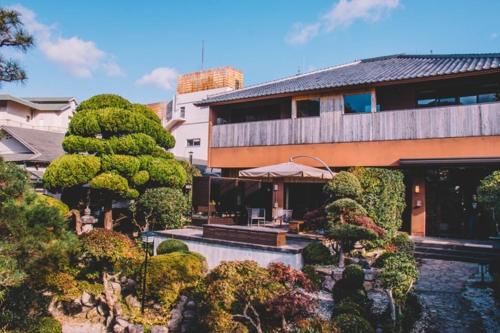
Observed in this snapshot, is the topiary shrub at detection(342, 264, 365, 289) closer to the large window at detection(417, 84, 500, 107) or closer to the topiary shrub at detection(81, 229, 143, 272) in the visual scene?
the topiary shrub at detection(81, 229, 143, 272)

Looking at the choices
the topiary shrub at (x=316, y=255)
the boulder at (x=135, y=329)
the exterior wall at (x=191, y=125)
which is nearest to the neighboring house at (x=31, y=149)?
the exterior wall at (x=191, y=125)

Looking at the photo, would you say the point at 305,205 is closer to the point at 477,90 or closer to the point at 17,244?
the point at 477,90

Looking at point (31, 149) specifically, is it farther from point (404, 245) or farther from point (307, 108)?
point (404, 245)

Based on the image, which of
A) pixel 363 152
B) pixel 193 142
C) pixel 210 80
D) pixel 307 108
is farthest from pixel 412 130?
pixel 210 80

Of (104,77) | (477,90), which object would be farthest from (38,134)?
(477,90)

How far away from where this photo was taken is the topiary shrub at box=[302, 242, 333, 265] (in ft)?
34.6

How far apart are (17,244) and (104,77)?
60.9 ft

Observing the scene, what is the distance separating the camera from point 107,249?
8641 mm

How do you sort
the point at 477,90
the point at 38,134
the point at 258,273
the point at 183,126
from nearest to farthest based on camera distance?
the point at 258,273, the point at 477,90, the point at 38,134, the point at 183,126

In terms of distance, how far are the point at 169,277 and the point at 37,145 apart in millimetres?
18513

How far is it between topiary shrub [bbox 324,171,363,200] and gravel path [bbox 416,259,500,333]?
3.02 m

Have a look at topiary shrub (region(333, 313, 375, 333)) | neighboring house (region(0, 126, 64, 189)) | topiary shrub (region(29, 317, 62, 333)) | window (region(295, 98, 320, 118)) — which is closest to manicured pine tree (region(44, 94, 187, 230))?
neighboring house (region(0, 126, 64, 189))

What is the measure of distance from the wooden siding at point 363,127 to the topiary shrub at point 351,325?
9.93m

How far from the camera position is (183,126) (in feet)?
115
